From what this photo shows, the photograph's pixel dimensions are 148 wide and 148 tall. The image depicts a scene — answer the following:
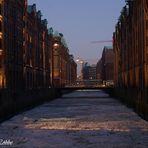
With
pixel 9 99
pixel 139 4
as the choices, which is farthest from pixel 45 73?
pixel 9 99

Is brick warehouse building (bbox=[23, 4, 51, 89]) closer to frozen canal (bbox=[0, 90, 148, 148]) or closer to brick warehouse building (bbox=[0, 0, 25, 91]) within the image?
brick warehouse building (bbox=[0, 0, 25, 91])

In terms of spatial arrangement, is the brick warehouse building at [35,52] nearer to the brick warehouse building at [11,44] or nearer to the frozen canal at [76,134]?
the brick warehouse building at [11,44]

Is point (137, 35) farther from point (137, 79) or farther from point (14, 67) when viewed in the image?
point (14, 67)

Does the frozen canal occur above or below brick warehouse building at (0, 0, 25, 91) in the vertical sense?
below

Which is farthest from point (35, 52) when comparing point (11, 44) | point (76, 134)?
point (76, 134)

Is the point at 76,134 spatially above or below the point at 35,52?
below

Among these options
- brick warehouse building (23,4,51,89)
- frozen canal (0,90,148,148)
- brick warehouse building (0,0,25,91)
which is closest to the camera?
frozen canal (0,90,148,148)

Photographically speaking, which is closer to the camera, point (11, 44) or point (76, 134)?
point (76, 134)

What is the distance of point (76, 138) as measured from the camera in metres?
34.4

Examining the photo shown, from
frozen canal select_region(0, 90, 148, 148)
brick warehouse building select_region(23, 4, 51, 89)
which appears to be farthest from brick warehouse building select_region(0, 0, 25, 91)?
frozen canal select_region(0, 90, 148, 148)

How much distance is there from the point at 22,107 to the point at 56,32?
117024 millimetres

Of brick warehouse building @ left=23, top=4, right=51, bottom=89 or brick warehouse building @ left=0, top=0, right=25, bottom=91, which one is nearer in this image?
brick warehouse building @ left=0, top=0, right=25, bottom=91

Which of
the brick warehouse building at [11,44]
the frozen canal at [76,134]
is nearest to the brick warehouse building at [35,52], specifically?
the brick warehouse building at [11,44]

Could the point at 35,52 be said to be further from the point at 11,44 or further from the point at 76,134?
the point at 76,134
